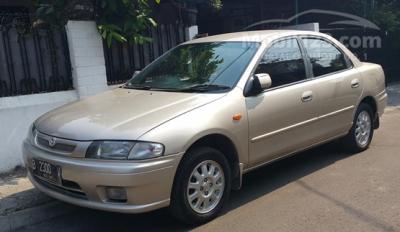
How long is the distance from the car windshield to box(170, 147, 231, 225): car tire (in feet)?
2.37

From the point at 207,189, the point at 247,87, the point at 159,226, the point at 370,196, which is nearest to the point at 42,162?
the point at 159,226

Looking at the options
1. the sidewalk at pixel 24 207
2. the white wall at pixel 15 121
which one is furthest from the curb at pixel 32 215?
the white wall at pixel 15 121

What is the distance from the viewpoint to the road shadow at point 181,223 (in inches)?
174

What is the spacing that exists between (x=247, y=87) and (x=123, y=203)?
1642 mm

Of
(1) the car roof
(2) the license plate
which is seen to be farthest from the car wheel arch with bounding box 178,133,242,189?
(1) the car roof

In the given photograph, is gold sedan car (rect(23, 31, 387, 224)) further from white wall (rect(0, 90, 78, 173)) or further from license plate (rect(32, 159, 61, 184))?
white wall (rect(0, 90, 78, 173))

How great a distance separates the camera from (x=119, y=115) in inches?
166

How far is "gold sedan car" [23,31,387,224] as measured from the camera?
386 cm

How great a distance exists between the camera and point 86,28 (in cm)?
671

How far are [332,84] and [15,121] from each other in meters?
3.82

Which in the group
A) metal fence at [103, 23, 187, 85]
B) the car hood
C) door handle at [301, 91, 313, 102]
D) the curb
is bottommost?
the curb

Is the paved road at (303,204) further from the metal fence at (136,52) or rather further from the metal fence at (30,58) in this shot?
the metal fence at (136,52)

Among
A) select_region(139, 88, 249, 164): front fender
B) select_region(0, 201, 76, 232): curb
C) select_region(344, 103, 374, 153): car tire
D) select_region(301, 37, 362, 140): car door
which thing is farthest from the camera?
select_region(344, 103, 374, 153): car tire

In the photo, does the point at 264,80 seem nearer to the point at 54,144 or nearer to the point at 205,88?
the point at 205,88
